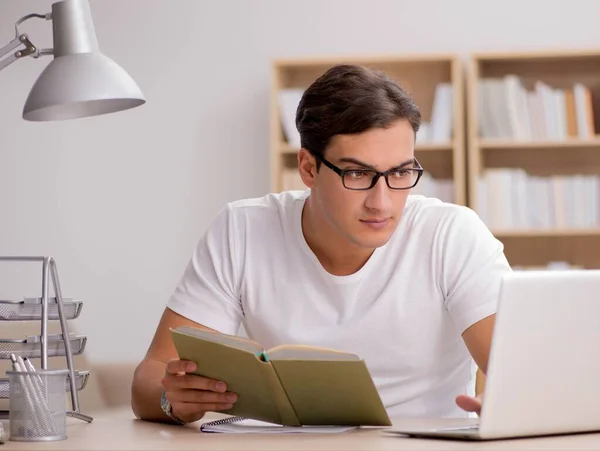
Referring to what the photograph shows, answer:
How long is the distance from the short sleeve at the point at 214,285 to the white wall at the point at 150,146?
7.76 feet

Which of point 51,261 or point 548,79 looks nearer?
point 51,261

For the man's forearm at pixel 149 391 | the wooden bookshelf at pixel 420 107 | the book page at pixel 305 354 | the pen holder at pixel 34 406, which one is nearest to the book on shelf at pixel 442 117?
the wooden bookshelf at pixel 420 107

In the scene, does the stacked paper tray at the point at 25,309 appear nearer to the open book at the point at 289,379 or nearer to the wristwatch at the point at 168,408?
the wristwatch at the point at 168,408

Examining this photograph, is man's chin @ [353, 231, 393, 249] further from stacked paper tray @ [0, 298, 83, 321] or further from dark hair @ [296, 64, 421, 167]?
stacked paper tray @ [0, 298, 83, 321]

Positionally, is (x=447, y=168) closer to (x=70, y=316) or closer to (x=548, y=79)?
(x=548, y=79)

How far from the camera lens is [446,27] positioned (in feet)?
13.9

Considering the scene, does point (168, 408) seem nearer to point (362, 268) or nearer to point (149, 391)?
point (149, 391)

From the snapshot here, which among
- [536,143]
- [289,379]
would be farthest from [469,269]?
[536,143]

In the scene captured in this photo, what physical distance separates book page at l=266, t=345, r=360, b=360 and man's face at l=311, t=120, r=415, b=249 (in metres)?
0.49

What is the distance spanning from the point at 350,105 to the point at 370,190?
0.17m

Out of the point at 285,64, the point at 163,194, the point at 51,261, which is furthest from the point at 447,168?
the point at 51,261

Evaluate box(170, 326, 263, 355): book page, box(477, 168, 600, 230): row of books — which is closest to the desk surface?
box(170, 326, 263, 355): book page

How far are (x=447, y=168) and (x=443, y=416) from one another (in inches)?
93.4

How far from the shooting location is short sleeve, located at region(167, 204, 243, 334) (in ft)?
6.27
